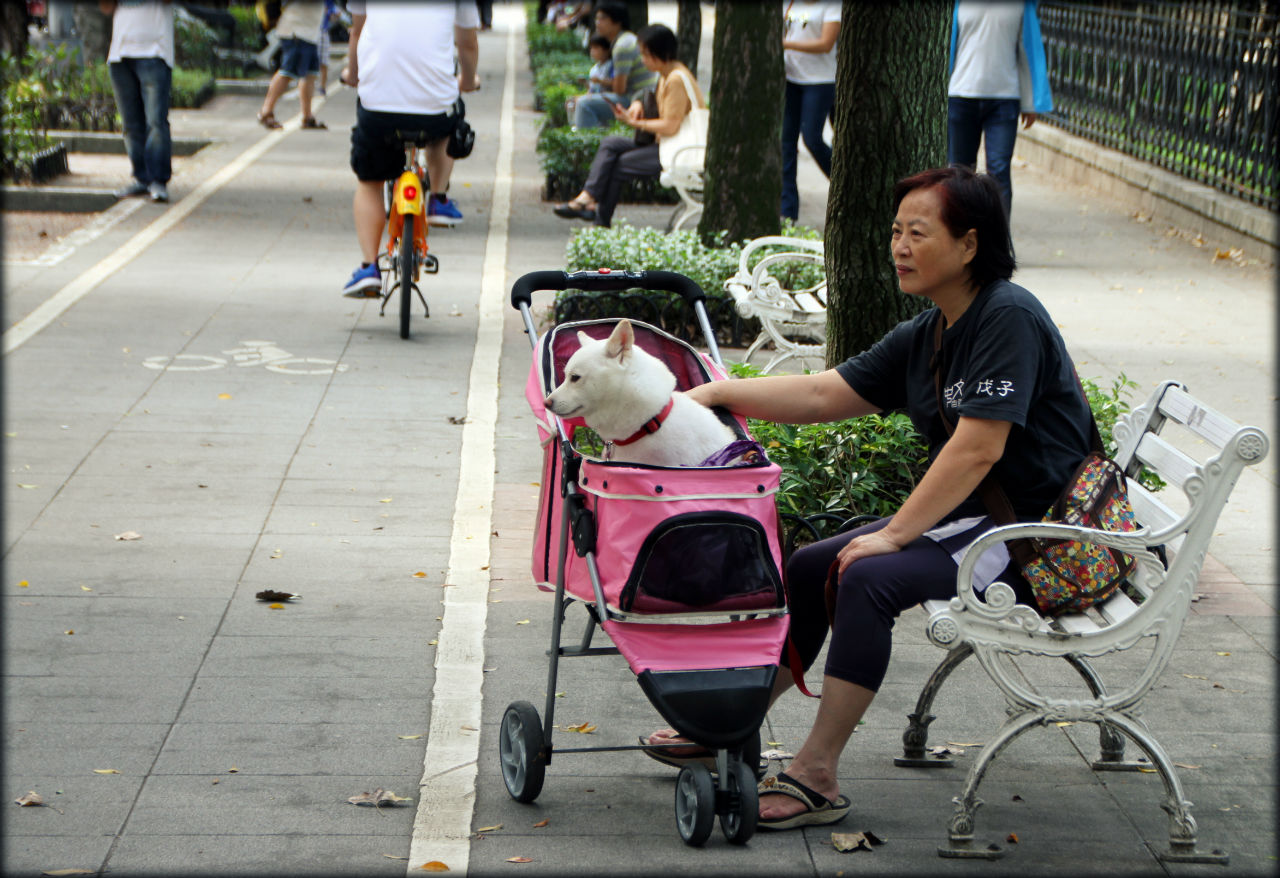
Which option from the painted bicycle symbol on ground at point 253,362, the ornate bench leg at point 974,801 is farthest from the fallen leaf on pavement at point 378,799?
the painted bicycle symbol on ground at point 253,362

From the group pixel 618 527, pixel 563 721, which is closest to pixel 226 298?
pixel 563 721

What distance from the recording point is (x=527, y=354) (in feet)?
28.2

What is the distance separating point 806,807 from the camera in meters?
3.59

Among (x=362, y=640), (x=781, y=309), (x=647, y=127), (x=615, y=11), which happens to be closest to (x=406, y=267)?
(x=781, y=309)

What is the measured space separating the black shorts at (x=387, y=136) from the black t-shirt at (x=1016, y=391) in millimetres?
5508

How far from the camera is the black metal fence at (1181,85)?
1242 centimetres

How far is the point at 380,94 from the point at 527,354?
1.84 metres

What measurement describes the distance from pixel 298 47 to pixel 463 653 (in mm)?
16717

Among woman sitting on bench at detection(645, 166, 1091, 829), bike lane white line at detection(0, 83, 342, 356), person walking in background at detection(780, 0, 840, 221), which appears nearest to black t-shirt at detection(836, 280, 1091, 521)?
woman sitting on bench at detection(645, 166, 1091, 829)

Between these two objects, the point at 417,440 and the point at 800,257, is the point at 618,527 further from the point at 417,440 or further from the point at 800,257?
the point at 800,257

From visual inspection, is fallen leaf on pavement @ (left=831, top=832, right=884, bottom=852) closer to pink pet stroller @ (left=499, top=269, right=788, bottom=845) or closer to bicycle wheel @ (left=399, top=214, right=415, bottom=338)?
pink pet stroller @ (left=499, top=269, right=788, bottom=845)

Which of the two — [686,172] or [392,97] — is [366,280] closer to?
[392,97]

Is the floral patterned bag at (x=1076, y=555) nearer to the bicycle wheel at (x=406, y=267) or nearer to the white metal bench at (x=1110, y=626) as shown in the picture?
→ the white metal bench at (x=1110, y=626)

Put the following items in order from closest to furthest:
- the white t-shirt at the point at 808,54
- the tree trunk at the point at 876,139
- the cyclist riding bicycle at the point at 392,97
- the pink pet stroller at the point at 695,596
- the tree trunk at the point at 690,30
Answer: the pink pet stroller at the point at 695,596, the tree trunk at the point at 876,139, the cyclist riding bicycle at the point at 392,97, the white t-shirt at the point at 808,54, the tree trunk at the point at 690,30
